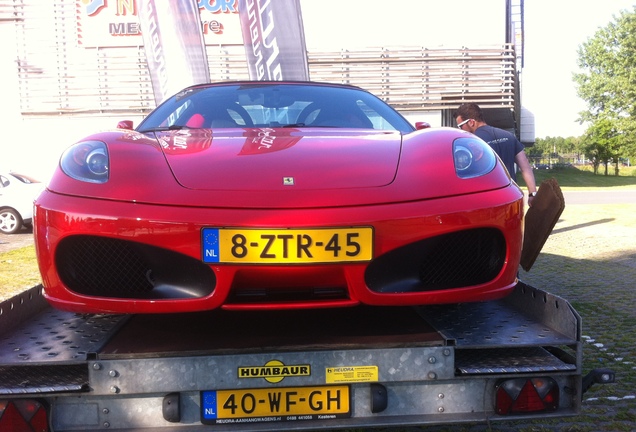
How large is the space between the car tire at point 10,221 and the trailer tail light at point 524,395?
38.0ft

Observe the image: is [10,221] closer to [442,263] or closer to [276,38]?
[276,38]

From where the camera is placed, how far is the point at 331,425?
201cm

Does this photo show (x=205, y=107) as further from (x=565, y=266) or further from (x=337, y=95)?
(x=565, y=266)

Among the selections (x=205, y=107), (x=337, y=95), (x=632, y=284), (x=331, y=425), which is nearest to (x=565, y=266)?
(x=632, y=284)

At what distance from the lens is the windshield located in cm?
318

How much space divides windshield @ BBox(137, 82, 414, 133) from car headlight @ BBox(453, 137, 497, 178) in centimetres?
58

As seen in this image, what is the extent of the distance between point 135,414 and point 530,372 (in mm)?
1268

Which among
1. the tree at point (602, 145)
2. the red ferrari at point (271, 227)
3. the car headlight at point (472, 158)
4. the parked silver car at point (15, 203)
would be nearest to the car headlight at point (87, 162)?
the red ferrari at point (271, 227)

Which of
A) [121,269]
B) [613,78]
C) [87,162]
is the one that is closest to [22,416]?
[121,269]

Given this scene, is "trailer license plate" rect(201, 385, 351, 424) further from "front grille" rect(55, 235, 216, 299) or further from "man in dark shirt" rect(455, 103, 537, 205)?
"man in dark shirt" rect(455, 103, 537, 205)

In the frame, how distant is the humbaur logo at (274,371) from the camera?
1984 mm

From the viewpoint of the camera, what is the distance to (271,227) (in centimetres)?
196

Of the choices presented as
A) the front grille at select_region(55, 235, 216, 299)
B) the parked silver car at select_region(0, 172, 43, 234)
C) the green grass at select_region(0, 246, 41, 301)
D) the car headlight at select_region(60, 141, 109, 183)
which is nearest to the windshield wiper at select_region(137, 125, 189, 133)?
the car headlight at select_region(60, 141, 109, 183)

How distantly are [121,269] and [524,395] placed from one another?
1.40 metres
